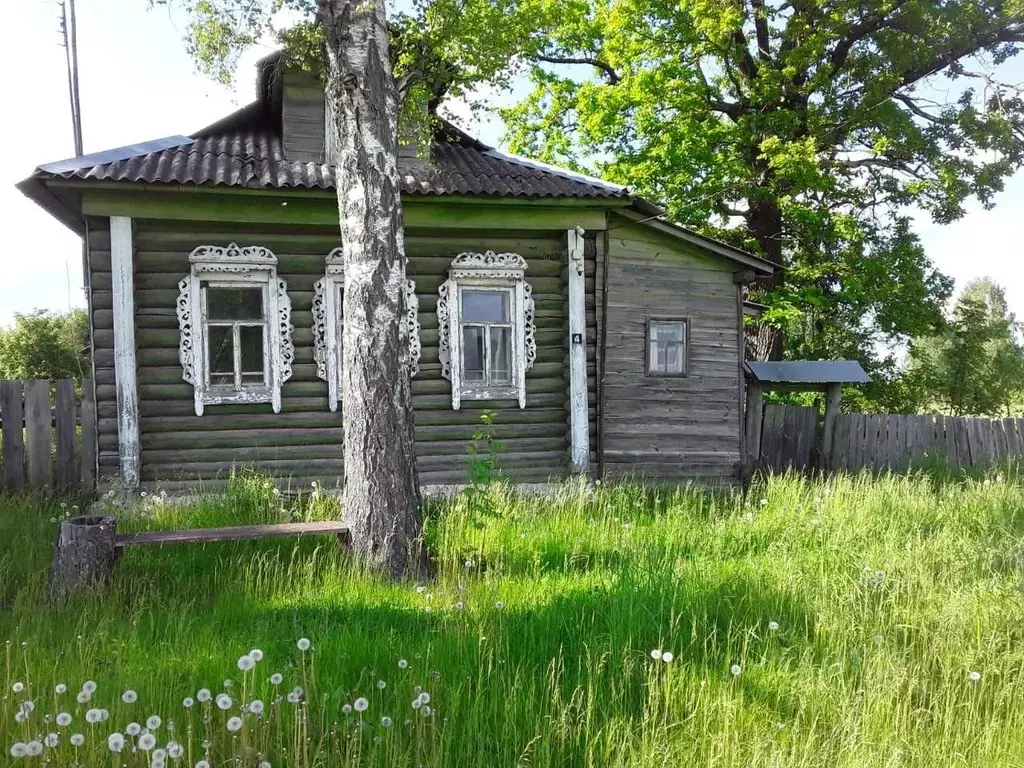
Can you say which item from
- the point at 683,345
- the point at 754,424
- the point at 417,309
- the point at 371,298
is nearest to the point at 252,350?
the point at 417,309

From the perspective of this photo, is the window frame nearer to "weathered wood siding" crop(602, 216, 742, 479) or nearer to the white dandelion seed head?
"weathered wood siding" crop(602, 216, 742, 479)

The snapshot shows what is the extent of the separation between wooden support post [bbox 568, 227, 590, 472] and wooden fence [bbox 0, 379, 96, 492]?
5.78 meters

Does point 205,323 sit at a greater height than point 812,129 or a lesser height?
lesser

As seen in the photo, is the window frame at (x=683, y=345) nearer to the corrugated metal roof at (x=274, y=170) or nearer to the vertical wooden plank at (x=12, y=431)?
the corrugated metal roof at (x=274, y=170)

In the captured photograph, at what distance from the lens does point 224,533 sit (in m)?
4.96

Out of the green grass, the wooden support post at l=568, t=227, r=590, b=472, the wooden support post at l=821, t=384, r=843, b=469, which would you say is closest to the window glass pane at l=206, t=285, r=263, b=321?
the green grass

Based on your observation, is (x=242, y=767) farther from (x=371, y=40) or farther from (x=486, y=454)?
(x=486, y=454)

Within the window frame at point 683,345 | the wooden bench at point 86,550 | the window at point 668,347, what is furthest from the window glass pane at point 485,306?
the wooden bench at point 86,550

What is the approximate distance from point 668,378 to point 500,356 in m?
2.54

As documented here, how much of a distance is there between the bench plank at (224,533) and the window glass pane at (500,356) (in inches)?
176

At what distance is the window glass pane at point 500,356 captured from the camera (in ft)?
30.9

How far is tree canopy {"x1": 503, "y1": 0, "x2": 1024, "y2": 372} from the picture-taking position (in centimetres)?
1498

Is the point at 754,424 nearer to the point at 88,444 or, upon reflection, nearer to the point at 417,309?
the point at 417,309

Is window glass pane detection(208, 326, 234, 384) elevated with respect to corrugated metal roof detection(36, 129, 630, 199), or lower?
lower
